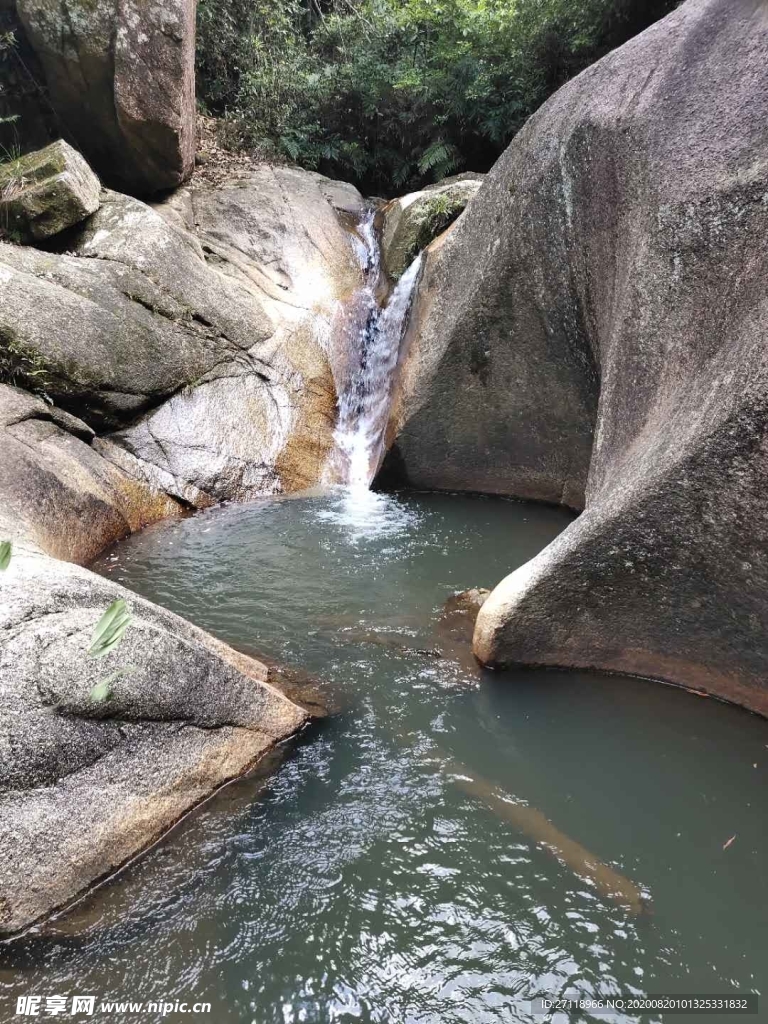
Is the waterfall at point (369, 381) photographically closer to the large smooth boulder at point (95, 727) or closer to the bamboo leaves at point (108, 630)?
the large smooth boulder at point (95, 727)

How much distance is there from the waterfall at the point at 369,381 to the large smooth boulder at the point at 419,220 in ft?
1.35

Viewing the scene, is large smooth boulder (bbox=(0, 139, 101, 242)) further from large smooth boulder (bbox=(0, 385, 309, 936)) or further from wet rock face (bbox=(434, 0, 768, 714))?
large smooth boulder (bbox=(0, 385, 309, 936))

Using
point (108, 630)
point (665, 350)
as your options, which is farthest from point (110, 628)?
point (665, 350)

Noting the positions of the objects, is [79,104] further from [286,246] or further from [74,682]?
[74,682]

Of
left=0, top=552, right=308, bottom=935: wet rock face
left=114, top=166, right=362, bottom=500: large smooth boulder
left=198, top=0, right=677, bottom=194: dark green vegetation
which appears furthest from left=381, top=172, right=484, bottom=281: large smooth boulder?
left=0, top=552, right=308, bottom=935: wet rock face

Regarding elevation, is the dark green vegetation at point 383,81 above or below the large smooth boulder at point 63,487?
above

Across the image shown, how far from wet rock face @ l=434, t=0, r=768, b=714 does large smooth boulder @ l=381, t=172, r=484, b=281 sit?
3714 millimetres

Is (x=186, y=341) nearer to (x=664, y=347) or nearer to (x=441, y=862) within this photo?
(x=664, y=347)

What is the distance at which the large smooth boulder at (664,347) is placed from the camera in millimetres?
3797

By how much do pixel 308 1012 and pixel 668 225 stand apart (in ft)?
15.5

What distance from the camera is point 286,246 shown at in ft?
36.0

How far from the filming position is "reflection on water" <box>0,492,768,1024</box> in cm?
258

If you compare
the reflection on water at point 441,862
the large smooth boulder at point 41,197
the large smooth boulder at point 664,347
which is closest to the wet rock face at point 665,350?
the large smooth boulder at point 664,347

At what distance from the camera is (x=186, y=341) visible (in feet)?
27.5
